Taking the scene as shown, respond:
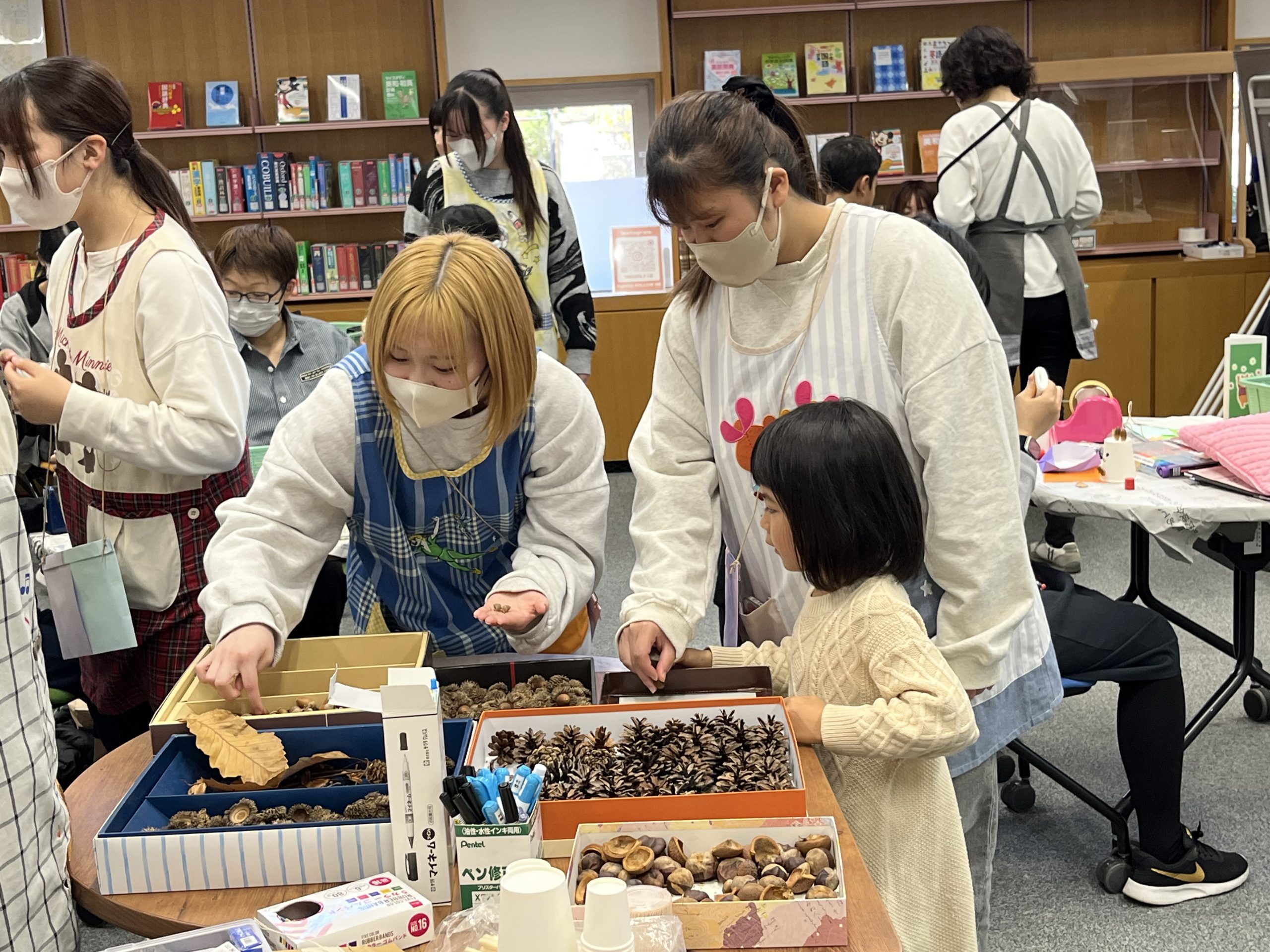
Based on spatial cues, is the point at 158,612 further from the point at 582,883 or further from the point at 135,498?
the point at 582,883

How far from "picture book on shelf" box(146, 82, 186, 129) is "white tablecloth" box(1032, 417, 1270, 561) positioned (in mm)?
5303

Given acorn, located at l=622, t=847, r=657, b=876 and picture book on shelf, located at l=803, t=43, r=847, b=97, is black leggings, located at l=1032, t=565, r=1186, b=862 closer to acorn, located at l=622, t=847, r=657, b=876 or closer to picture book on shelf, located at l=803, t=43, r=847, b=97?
acorn, located at l=622, t=847, r=657, b=876

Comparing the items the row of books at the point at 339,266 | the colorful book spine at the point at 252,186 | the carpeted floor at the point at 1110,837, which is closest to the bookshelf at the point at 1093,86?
the row of books at the point at 339,266

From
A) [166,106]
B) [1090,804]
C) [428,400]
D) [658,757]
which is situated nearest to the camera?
[658,757]

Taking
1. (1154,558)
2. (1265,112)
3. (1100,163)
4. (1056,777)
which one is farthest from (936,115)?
(1056,777)

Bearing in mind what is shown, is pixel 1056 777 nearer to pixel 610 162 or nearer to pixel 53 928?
pixel 53 928

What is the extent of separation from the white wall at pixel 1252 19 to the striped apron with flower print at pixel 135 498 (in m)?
→ 6.41

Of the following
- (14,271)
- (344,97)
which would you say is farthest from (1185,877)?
(14,271)

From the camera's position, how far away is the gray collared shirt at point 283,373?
341 centimetres

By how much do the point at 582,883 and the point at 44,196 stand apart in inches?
59.2

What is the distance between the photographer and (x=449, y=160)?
168 inches

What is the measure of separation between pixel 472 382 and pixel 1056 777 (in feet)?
5.60

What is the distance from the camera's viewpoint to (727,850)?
1.18m

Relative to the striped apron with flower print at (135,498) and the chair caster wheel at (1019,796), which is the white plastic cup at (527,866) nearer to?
Result: the striped apron with flower print at (135,498)
